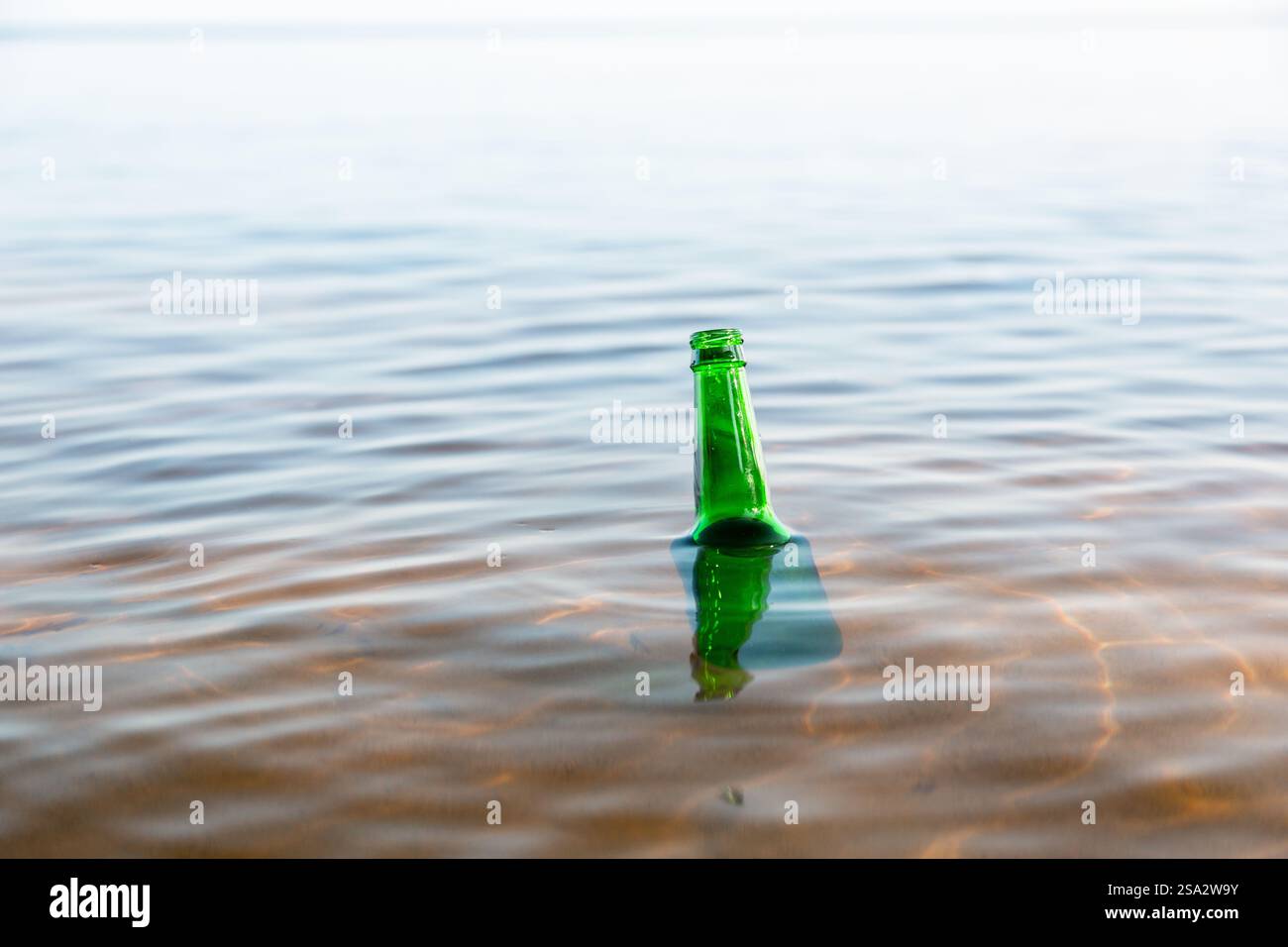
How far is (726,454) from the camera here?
3.06 meters

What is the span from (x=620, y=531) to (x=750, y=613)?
737 mm

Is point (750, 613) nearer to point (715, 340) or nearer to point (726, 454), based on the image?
point (726, 454)

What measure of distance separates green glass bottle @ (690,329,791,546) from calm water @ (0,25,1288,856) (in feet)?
0.67

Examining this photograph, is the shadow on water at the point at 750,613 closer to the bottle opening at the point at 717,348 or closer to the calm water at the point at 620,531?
the calm water at the point at 620,531

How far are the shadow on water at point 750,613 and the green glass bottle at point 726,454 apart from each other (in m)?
0.05

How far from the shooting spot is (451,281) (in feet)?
25.9

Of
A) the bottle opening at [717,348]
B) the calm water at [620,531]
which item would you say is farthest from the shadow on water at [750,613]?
the bottle opening at [717,348]

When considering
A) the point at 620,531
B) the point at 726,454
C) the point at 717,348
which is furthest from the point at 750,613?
the point at 620,531

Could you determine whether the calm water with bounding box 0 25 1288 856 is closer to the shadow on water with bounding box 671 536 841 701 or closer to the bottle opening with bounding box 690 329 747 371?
the shadow on water with bounding box 671 536 841 701

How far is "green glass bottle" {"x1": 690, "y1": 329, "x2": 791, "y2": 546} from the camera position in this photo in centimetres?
302

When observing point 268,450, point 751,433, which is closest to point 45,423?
point 268,450

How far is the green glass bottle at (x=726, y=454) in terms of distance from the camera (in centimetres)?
302

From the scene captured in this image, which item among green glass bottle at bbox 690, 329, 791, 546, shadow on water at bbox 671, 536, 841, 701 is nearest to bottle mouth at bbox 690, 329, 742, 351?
green glass bottle at bbox 690, 329, 791, 546
